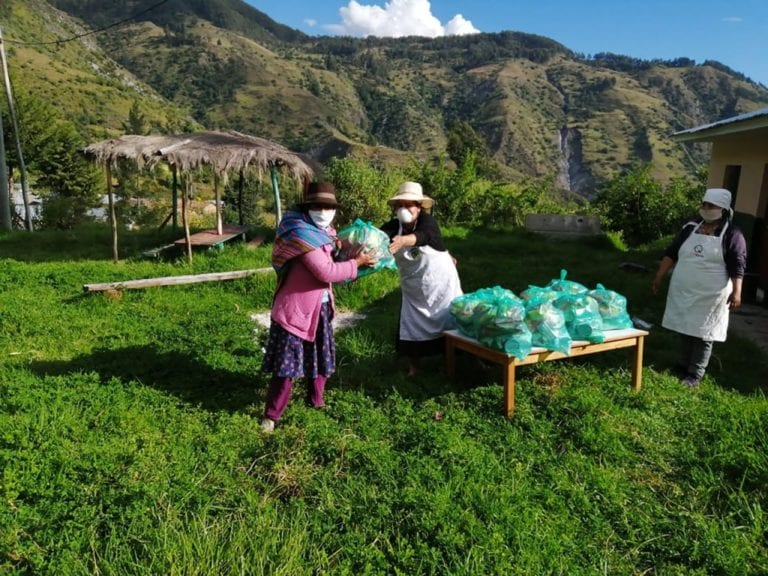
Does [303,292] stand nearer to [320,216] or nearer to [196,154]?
[320,216]

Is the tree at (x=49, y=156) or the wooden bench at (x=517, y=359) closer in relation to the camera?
the wooden bench at (x=517, y=359)

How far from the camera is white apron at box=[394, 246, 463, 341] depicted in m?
4.62

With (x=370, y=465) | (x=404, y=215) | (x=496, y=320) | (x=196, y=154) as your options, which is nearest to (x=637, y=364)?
(x=496, y=320)

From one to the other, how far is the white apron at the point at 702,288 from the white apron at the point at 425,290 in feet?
6.80

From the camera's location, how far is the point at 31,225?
57.4 ft

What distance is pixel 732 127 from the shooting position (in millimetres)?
8336

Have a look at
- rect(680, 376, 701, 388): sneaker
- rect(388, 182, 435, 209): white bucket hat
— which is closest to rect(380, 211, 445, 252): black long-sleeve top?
rect(388, 182, 435, 209): white bucket hat

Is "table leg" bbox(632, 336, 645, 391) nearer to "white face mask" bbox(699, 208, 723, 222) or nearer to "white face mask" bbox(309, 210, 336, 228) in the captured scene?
"white face mask" bbox(699, 208, 723, 222)

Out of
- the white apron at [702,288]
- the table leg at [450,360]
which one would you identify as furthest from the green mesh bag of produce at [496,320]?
the white apron at [702,288]

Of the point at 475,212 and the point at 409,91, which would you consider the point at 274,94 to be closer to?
the point at 409,91

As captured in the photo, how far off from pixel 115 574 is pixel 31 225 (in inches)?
732

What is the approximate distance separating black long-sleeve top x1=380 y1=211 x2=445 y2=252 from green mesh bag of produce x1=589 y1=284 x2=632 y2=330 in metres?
1.49

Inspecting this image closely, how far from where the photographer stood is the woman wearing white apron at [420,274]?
4473 millimetres

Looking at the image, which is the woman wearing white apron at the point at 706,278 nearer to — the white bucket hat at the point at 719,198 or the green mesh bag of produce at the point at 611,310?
the white bucket hat at the point at 719,198
